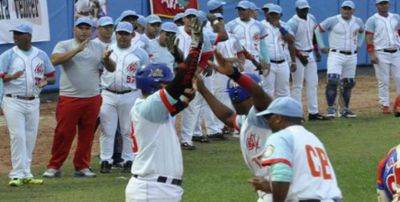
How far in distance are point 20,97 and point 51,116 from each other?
6.38 meters

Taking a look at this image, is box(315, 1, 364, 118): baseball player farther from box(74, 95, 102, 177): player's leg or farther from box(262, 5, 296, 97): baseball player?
box(74, 95, 102, 177): player's leg

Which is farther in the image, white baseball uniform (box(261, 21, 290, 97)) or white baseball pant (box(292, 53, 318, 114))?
white baseball pant (box(292, 53, 318, 114))

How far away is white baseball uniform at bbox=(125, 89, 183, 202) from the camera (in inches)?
307

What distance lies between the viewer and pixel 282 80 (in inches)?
701

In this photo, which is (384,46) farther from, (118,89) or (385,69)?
(118,89)

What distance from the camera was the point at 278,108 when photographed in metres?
7.07

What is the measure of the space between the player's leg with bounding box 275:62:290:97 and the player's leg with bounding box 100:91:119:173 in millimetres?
4489

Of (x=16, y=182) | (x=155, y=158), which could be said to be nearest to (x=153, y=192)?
(x=155, y=158)

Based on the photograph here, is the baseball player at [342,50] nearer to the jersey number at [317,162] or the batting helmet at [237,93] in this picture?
the batting helmet at [237,93]

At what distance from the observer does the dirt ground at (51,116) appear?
613 inches

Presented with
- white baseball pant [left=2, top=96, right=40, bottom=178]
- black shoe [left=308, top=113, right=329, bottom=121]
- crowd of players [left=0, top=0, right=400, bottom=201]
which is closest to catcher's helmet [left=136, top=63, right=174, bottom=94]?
crowd of players [left=0, top=0, right=400, bottom=201]

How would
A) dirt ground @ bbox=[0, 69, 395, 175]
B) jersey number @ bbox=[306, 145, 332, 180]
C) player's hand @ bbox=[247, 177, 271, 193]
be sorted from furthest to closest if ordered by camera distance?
dirt ground @ bbox=[0, 69, 395, 175] → player's hand @ bbox=[247, 177, 271, 193] → jersey number @ bbox=[306, 145, 332, 180]

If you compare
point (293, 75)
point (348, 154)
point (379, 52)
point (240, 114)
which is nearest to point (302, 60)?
point (293, 75)

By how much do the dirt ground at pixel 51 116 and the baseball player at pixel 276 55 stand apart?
7.85ft
